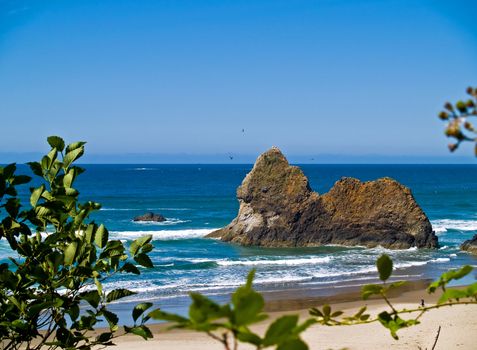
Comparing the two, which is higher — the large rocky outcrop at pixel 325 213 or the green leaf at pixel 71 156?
the green leaf at pixel 71 156

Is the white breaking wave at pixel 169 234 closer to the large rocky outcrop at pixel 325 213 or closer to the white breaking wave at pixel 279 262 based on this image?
the large rocky outcrop at pixel 325 213

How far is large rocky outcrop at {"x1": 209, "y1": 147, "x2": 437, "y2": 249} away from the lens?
37781mm

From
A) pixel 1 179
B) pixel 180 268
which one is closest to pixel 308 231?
pixel 180 268

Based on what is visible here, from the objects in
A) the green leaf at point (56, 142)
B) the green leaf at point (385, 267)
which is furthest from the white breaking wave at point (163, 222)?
the green leaf at point (385, 267)

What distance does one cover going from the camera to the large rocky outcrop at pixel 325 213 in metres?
37.8

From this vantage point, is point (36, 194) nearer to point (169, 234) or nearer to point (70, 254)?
point (70, 254)

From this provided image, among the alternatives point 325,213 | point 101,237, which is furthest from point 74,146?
point 325,213

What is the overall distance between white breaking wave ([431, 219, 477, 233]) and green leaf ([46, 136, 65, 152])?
4515 centimetres

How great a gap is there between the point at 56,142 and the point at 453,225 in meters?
49.8

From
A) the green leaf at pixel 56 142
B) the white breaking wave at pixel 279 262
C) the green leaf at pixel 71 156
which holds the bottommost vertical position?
the white breaking wave at pixel 279 262

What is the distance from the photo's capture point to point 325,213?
39.0 m

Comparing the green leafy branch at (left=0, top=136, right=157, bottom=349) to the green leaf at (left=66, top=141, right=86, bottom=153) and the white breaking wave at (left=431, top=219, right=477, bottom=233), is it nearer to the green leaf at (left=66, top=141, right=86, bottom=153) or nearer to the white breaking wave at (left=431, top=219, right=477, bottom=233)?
the green leaf at (left=66, top=141, right=86, bottom=153)

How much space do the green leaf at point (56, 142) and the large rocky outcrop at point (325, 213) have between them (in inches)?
1387

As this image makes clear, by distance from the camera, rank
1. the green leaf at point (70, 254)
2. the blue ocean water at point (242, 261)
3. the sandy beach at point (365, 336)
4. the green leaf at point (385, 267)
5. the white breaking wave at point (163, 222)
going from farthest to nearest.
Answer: the white breaking wave at point (163, 222) < the blue ocean water at point (242, 261) < the sandy beach at point (365, 336) < the green leaf at point (70, 254) < the green leaf at point (385, 267)
